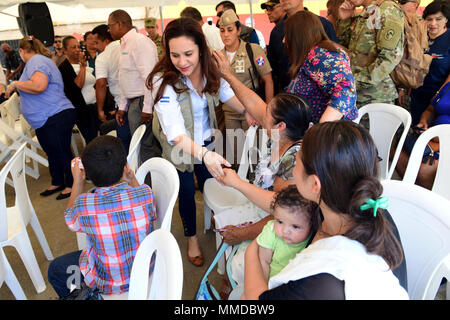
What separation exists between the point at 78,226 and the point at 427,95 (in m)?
3.03

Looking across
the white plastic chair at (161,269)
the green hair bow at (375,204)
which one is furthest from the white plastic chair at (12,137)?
the green hair bow at (375,204)

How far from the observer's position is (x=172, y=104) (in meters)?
1.71

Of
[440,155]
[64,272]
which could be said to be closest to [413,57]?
[440,155]

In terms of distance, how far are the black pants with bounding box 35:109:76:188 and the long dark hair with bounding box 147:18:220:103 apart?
1.68 m

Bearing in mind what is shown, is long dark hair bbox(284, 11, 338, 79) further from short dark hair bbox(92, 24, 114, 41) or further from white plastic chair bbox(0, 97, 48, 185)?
white plastic chair bbox(0, 97, 48, 185)

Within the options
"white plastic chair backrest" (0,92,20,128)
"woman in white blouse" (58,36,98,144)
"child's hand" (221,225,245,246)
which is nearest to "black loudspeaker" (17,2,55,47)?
"woman in white blouse" (58,36,98,144)

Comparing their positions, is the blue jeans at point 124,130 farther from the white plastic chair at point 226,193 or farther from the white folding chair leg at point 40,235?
the white plastic chair at point 226,193

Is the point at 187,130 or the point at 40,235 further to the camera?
the point at 40,235

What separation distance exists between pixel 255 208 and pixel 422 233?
0.70 m

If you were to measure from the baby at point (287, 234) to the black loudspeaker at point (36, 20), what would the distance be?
4624 mm

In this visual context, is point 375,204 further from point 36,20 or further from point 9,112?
point 36,20

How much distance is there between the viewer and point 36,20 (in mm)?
4586

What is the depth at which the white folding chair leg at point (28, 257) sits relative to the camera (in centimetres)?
189
